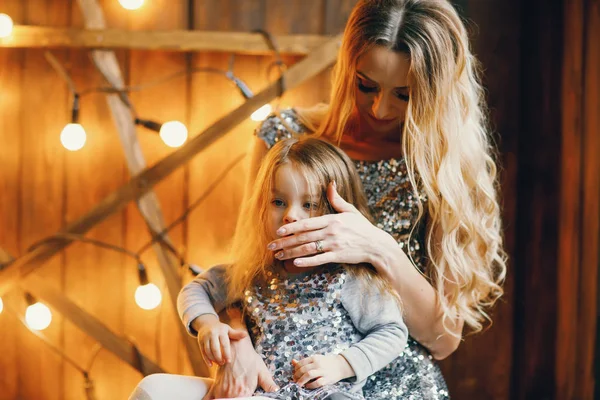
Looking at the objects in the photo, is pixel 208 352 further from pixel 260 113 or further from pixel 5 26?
pixel 5 26

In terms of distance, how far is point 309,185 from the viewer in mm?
1124

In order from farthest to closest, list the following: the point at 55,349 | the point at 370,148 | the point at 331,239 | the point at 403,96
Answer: the point at 55,349 → the point at 370,148 → the point at 403,96 → the point at 331,239

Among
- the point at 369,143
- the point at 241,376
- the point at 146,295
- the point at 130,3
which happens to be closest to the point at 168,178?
the point at 146,295

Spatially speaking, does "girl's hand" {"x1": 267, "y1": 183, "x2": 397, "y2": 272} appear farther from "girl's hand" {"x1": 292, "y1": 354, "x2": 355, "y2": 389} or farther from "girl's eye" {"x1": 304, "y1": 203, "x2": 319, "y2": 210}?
"girl's hand" {"x1": 292, "y1": 354, "x2": 355, "y2": 389}

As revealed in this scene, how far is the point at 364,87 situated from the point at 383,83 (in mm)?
50

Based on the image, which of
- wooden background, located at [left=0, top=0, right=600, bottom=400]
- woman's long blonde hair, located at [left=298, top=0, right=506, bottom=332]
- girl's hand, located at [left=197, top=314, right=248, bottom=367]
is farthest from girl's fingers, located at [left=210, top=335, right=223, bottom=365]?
wooden background, located at [left=0, top=0, right=600, bottom=400]

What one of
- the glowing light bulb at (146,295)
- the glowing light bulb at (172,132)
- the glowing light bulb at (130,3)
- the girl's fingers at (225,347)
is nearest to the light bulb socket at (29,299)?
the glowing light bulb at (146,295)

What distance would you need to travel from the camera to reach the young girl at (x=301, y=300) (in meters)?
1.08

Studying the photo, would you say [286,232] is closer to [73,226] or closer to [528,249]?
[73,226]

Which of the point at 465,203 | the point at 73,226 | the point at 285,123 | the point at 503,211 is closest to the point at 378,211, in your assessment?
the point at 465,203

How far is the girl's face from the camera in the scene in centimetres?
112

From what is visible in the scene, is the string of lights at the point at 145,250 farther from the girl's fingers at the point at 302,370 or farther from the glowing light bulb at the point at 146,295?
the girl's fingers at the point at 302,370

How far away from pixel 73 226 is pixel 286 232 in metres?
0.88

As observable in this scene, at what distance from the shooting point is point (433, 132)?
1240 mm
